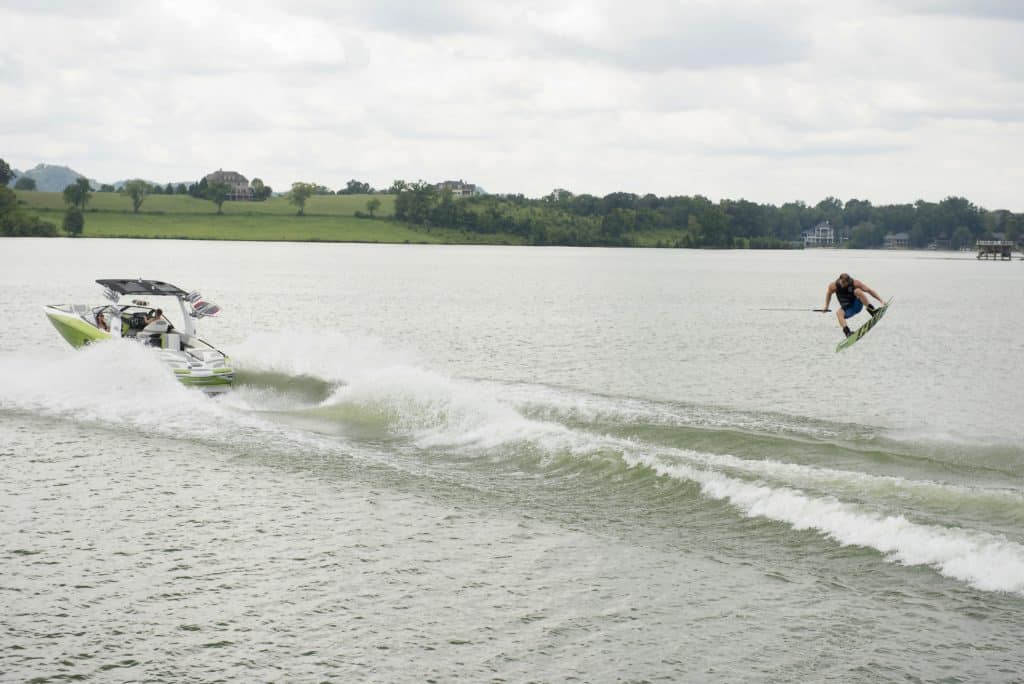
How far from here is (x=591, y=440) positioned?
22.7 meters

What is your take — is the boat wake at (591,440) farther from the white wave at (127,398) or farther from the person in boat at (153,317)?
the person in boat at (153,317)

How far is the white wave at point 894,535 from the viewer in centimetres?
1485

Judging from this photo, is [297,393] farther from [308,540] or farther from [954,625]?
[954,625]

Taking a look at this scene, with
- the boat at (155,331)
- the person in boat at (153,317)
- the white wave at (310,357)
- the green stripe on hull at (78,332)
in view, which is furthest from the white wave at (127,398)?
the white wave at (310,357)

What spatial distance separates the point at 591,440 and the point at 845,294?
6.74 metres

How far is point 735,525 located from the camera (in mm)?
17172

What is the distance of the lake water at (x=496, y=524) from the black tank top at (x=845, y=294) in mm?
3290

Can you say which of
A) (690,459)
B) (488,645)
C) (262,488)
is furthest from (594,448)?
(488,645)

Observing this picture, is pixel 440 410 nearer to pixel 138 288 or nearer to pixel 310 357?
pixel 310 357

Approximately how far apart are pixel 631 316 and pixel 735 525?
52.3 metres

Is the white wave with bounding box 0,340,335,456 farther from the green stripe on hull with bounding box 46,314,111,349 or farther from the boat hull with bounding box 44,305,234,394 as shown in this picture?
the green stripe on hull with bounding box 46,314,111,349

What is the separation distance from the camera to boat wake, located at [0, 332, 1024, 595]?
17.0 meters

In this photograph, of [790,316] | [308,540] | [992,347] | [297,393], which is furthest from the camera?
[790,316]

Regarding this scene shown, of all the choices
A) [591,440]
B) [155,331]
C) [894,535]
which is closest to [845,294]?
[591,440]
